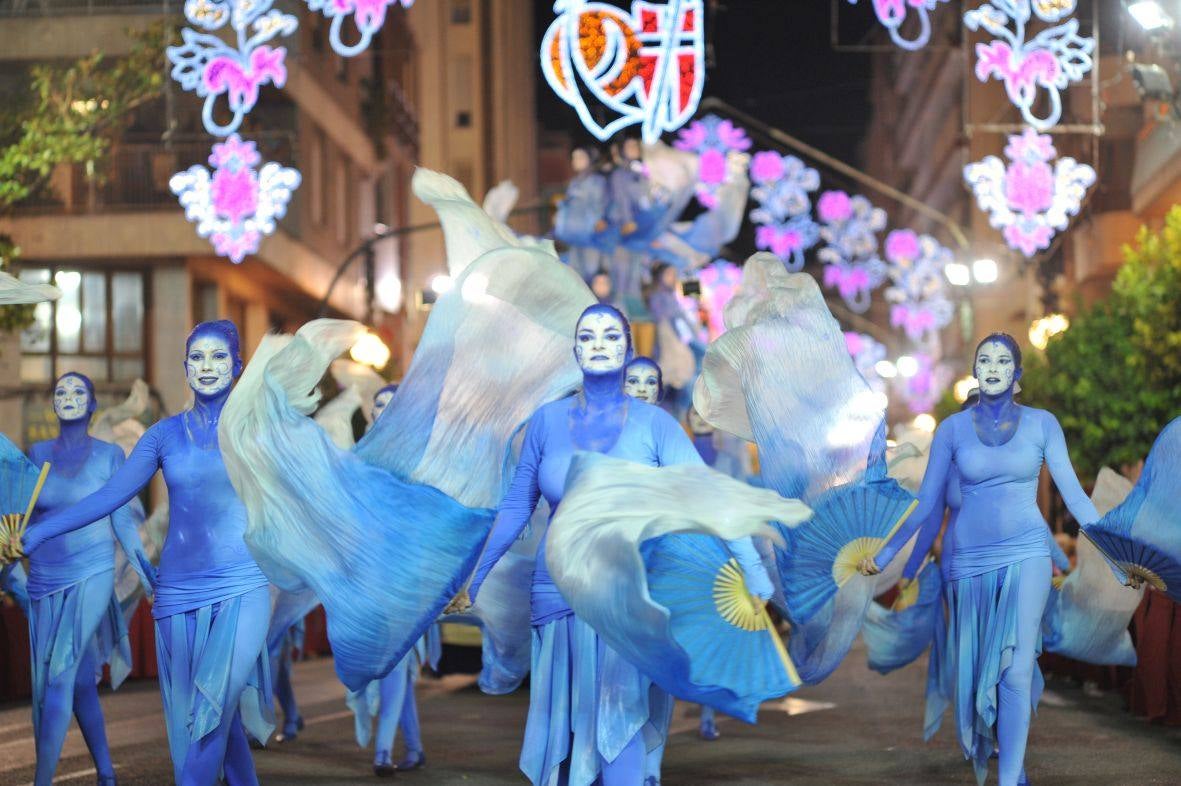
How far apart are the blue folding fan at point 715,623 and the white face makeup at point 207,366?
2.19m

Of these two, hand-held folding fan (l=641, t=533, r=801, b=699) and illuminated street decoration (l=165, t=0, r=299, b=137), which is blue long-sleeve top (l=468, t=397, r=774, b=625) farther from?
illuminated street decoration (l=165, t=0, r=299, b=137)

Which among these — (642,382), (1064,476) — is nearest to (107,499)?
(642,382)

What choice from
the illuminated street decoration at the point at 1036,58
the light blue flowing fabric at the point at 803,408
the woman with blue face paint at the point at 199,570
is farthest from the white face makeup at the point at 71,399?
the illuminated street decoration at the point at 1036,58

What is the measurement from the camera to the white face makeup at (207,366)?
7.79m

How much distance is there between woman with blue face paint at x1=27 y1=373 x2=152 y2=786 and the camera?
30.1 ft

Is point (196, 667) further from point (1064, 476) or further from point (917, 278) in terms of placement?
point (917, 278)

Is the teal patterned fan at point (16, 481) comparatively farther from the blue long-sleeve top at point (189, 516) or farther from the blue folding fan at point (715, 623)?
the blue folding fan at point (715, 623)

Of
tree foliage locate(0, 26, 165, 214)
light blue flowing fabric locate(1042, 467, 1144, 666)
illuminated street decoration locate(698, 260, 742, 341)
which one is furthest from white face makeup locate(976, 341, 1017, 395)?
illuminated street decoration locate(698, 260, 742, 341)

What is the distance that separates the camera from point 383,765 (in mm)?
10328

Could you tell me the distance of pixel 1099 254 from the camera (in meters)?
35.2

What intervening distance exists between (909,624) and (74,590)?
15.1 feet

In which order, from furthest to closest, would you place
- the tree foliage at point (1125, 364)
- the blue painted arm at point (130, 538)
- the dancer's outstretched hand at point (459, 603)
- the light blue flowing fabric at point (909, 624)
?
the tree foliage at point (1125, 364), the light blue flowing fabric at point (909, 624), the blue painted arm at point (130, 538), the dancer's outstretched hand at point (459, 603)

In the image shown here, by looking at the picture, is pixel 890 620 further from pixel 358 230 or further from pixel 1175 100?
pixel 358 230

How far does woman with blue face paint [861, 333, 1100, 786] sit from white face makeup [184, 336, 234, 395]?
2995 millimetres
